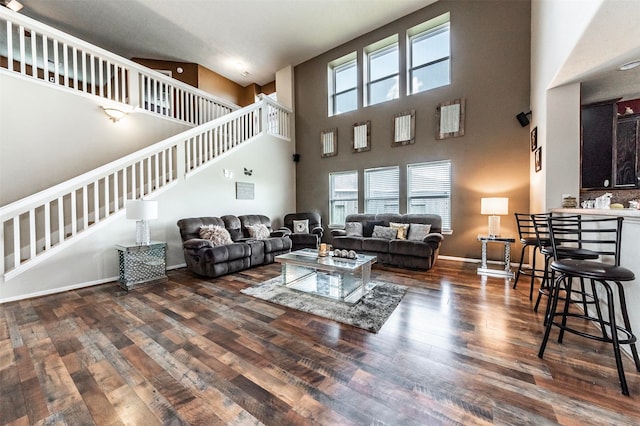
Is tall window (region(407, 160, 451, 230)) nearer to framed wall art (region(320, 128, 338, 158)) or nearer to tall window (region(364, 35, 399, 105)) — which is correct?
tall window (region(364, 35, 399, 105))

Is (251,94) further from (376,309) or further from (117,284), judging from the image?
(376,309)

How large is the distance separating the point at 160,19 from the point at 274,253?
5.66 metres

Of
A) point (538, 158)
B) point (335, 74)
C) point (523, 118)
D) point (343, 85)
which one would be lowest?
point (538, 158)

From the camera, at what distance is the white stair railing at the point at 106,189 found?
117 inches

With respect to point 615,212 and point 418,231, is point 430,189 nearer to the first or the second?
point 418,231

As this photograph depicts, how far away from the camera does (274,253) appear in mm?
4758

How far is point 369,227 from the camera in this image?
5297mm

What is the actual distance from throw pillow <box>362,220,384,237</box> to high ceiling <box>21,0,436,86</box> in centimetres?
444

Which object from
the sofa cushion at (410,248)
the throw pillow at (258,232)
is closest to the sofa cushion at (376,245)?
the sofa cushion at (410,248)

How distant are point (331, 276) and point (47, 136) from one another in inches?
194

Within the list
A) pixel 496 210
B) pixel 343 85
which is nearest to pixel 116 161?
pixel 343 85

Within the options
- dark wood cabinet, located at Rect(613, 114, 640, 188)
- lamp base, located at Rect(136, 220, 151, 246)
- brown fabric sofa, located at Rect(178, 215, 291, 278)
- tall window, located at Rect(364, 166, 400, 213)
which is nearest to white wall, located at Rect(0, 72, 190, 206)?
lamp base, located at Rect(136, 220, 151, 246)

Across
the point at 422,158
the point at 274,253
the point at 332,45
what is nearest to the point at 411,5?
the point at 332,45

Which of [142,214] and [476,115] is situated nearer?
[142,214]
